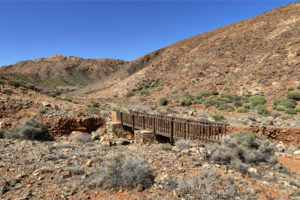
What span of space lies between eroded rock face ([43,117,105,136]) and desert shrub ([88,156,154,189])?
19.3ft

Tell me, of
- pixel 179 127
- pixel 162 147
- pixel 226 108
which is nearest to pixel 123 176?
pixel 162 147

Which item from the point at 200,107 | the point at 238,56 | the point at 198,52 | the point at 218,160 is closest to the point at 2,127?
the point at 218,160

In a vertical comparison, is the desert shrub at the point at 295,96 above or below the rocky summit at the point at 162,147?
above

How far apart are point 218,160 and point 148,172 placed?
2.40m

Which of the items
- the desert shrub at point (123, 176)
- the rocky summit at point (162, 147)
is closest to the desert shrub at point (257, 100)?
the rocky summit at point (162, 147)

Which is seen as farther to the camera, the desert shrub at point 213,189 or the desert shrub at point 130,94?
the desert shrub at point 130,94

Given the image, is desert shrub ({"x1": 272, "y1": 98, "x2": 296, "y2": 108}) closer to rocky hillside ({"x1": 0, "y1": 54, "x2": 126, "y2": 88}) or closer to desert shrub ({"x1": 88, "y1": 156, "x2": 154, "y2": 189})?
desert shrub ({"x1": 88, "y1": 156, "x2": 154, "y2": 189})

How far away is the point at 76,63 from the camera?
284ft

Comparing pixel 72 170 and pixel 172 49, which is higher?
pixel 172 49

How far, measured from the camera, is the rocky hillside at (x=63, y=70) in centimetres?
6844

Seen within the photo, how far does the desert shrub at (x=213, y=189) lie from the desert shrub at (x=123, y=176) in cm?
65

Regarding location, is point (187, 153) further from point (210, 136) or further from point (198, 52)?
point (198, 52)

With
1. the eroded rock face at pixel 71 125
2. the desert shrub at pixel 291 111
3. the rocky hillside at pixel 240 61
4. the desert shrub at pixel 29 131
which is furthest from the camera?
the rocky hillside at pixel 240 61

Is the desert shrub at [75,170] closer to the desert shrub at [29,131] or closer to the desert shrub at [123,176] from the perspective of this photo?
the desert shrub at [123,176]
